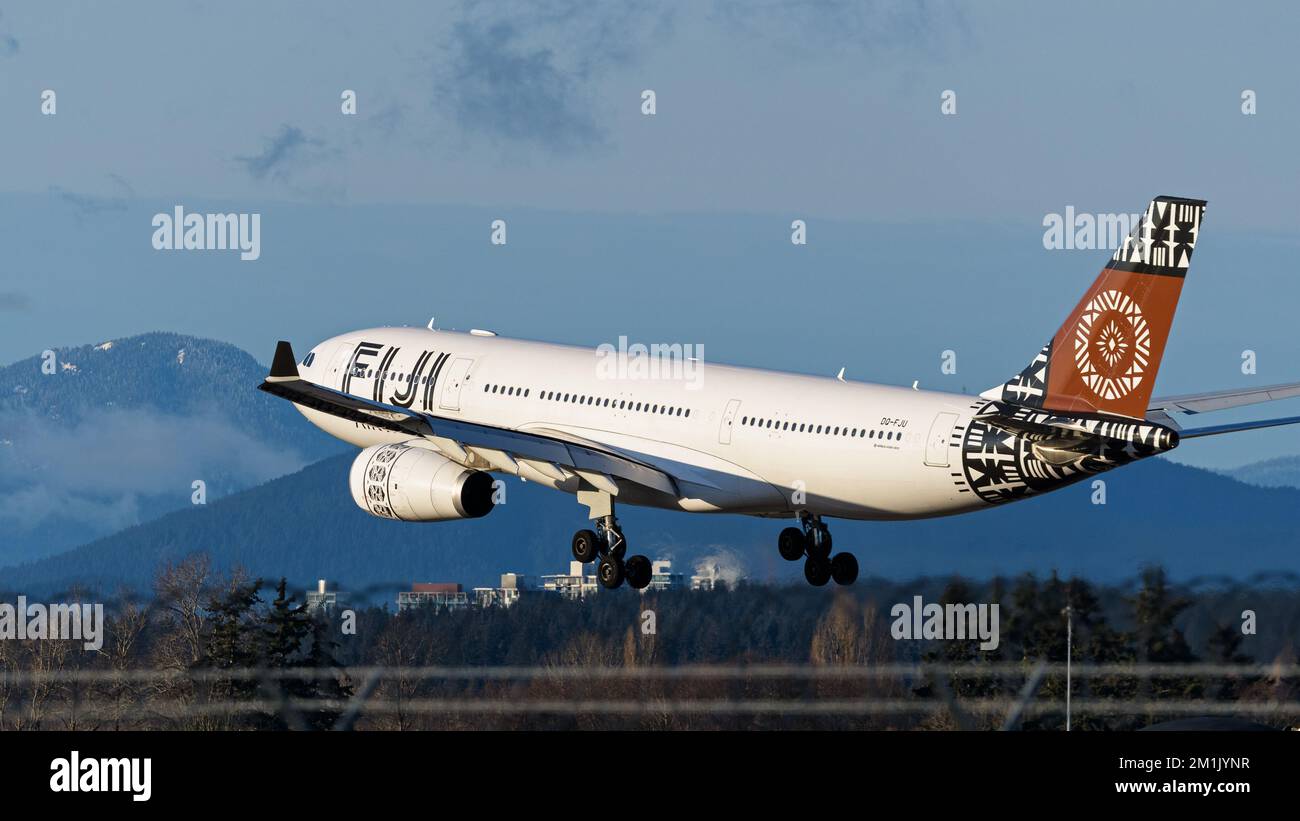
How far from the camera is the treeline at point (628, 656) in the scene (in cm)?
4422

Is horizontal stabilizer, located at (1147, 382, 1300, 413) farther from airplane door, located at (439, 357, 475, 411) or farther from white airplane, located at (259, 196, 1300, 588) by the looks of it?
airplane door, located at (439, 357, 475, 411)

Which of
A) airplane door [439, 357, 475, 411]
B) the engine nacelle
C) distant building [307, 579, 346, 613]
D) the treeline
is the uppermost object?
airplane door [439, 357, 475, 411]

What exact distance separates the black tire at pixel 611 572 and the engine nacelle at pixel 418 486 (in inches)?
124

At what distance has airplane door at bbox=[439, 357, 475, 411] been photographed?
189 ft

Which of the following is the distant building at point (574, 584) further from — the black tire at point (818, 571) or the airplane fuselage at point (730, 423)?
the black tire at point (818, 571)

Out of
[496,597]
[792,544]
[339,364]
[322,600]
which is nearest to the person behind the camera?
[792,544]

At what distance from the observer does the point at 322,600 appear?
58500 millimetres

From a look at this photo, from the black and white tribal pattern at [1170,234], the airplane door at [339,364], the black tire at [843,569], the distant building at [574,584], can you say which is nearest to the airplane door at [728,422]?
the black tire at [843,569]

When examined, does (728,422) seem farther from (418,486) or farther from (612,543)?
(418,486)

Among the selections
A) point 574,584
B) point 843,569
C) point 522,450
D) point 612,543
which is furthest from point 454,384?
point 574,584

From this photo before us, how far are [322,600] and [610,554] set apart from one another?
908cm

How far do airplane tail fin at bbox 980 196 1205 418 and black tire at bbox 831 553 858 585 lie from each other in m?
9.88

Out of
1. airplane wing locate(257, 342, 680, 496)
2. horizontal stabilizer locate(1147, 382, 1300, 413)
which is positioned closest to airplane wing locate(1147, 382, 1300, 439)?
horizontal stabilizer locate(1147, 382, 1300, 413)
